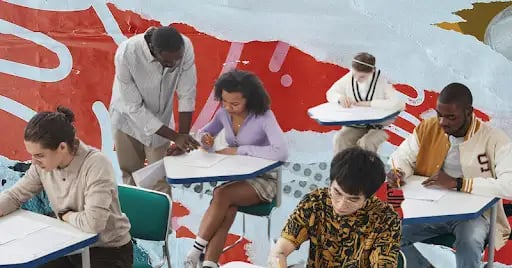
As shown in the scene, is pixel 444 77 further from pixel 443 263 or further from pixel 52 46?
pixel 52 46

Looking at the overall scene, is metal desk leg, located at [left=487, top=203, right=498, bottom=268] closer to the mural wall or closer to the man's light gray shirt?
the mural wall

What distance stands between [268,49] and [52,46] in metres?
1.30

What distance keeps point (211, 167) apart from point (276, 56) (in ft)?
2.66

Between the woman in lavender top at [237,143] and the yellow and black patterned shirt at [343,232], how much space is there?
1137 mm

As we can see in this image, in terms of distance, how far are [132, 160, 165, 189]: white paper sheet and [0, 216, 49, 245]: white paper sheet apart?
3.58 feet

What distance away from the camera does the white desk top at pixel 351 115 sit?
3363mm

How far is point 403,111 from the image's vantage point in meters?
3.42

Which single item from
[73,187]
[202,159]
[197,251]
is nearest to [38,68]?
[202,159]

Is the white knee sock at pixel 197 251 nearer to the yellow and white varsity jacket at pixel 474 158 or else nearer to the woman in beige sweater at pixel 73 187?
the woman in beige sweater at pixel 73 187

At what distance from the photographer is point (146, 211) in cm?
271

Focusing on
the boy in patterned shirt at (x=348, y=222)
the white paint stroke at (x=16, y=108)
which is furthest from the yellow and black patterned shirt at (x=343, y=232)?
the white paint stroke at (x=16, y=108)

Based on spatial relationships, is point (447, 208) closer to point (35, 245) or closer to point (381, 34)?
point (381, 34)

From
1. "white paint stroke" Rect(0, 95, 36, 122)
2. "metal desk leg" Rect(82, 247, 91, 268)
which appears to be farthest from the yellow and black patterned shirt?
"white paint stroke" Rect(0, 95, 36, 122)

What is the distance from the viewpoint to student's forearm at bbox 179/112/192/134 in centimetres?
376
